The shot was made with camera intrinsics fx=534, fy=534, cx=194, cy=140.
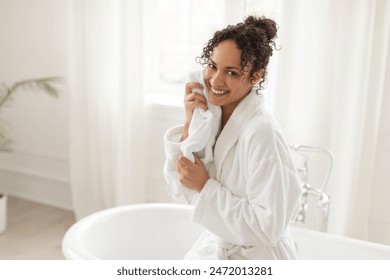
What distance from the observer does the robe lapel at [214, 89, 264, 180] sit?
151 cm

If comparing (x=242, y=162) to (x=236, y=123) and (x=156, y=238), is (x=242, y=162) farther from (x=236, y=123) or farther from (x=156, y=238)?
(x=156, y=238)

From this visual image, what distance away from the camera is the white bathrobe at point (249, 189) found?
55.3 inches

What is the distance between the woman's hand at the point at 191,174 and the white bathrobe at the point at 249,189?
0.02 m

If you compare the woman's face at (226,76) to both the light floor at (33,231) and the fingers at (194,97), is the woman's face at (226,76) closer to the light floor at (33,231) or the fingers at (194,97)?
the fingers at (194,97)

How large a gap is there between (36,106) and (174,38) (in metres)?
1.14

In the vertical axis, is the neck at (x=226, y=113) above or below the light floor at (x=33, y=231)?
above

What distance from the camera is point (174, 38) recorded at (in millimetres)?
3297

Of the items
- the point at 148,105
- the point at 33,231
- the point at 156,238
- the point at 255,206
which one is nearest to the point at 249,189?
the point at 255,206

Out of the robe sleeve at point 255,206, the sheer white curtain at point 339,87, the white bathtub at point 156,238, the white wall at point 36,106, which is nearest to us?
the robe sleeve at point 255,206

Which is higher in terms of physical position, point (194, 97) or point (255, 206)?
point (194, 97)

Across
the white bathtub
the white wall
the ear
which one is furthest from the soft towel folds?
the white wall

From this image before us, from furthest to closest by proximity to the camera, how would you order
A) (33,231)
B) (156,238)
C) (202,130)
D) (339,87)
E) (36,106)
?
(36,106), (33,231), (339,87), (156,238), (202,130)

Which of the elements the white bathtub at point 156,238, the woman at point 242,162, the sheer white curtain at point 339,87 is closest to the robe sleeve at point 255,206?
the woman at point 242,162

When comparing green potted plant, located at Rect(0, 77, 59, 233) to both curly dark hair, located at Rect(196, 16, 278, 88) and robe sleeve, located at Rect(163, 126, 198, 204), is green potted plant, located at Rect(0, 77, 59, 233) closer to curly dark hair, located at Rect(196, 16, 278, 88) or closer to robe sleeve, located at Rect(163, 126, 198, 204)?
robe sleeve, located at Rect(163, 126, 198, 204)
